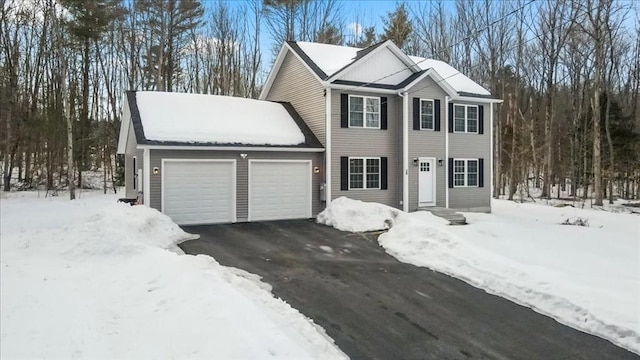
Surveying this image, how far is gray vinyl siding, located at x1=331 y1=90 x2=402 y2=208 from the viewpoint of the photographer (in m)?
15.1

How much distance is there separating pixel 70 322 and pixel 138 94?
1150 centimetres

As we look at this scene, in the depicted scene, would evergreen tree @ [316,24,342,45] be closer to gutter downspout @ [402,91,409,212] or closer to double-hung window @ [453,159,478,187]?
gutter downspout @ [402,91,409,212]

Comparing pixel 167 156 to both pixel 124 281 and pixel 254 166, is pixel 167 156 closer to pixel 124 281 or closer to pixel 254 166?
pixel 254 166

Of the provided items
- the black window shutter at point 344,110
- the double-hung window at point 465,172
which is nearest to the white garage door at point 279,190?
the black window shutter at point 344,110

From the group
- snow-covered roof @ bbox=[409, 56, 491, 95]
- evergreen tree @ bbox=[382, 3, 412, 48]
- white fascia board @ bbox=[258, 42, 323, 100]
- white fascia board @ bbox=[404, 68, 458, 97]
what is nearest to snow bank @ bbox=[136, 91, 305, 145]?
white fascia board @ bbox=[258, 42, 323, 100]

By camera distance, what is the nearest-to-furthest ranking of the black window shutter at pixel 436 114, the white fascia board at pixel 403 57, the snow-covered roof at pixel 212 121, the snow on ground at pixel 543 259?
the snow on ground at pixel 543 259 < the snow-covered roof at pixel 212 121 < the white fascia board at pixel 403 57 < the black window shutter at pixel 436 114

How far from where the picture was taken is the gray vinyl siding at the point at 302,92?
614 inches

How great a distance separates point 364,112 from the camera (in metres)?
15.7

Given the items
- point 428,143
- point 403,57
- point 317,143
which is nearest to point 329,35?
point 403,57

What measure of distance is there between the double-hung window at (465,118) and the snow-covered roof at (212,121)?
6321 mm

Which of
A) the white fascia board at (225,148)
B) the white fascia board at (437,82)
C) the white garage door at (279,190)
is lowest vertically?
the white garage door at (279,190)

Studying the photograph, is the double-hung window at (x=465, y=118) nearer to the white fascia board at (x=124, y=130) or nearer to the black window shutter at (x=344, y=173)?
the black window shutter at (x=344, y=173)

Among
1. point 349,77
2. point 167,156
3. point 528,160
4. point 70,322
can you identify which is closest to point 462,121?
point 349,77

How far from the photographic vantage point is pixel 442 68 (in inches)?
766
